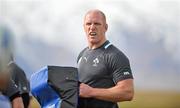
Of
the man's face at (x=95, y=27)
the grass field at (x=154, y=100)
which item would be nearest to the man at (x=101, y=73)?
the man's face at (x=95, y=27)

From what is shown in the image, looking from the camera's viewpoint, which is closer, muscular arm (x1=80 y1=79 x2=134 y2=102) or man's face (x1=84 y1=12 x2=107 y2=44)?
muscular arm (x1=80 y1=79 x2=134 y2=102)

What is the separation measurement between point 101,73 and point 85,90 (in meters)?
0.12

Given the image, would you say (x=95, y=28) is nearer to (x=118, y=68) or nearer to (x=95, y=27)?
→ (x=95, y=27)

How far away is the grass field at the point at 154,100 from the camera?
3371 mm

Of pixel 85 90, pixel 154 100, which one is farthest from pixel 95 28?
pixel 154 100

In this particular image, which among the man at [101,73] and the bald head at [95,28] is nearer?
the man at [101,73]

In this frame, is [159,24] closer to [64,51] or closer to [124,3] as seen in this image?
[124,3]

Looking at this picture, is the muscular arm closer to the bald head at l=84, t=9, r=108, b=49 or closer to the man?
the man

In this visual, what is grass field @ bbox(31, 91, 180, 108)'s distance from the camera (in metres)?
3.37

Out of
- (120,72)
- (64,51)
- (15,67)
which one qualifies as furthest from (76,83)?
(64,51)

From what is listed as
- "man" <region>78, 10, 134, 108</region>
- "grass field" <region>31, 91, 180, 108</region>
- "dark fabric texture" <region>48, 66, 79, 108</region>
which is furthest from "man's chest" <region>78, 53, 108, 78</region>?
"grass field" <region>31, 91, 180, 108</region>

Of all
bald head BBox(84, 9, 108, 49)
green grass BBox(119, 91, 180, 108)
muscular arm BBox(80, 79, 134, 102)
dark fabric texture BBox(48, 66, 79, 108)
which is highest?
bald head BBox(84, 9, 108, 49)

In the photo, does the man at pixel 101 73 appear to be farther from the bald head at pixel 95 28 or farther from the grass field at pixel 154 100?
the grass field at pixel 154 100

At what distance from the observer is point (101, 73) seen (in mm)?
2105
